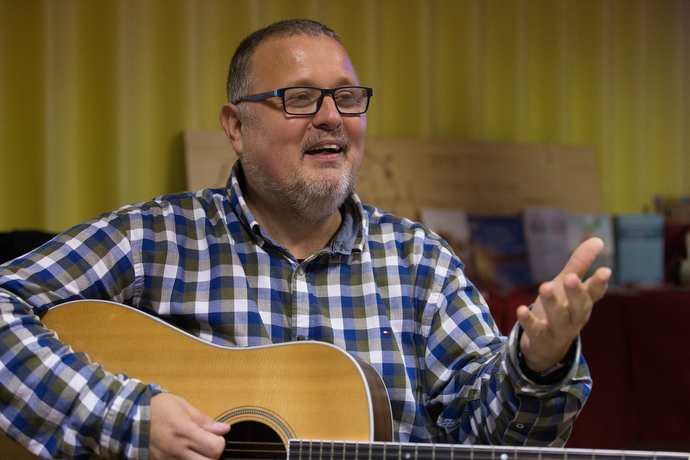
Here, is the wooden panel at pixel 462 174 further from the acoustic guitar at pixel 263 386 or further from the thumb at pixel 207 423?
the thumb at pixel 207 423

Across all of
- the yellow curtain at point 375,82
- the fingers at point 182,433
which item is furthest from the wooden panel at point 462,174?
the fingers at point 182,433

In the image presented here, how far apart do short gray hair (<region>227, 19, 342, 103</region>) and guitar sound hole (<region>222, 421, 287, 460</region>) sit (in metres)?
0.82

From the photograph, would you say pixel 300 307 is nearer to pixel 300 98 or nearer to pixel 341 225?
pixel 341 225

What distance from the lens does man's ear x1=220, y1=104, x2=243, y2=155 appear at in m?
1.52

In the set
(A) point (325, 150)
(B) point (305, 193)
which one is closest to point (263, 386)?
(B) point (305, 193)

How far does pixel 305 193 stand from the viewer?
1368 mm

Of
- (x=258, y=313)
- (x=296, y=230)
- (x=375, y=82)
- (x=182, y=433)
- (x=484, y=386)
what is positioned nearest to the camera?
(x=182, y=433)

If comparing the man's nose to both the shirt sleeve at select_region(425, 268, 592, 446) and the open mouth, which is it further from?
the shirt sleeve at select_region(425, 268, 592, 446)

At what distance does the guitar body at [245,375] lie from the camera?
102cm

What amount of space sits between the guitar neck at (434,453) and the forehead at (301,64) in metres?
0.81

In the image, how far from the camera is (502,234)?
10.1 feet

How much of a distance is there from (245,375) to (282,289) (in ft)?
0.96

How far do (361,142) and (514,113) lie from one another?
88.1 inches

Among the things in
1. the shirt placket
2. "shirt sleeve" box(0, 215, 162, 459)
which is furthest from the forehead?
"shirt sleeve" box(0, 215, 162, 459)
